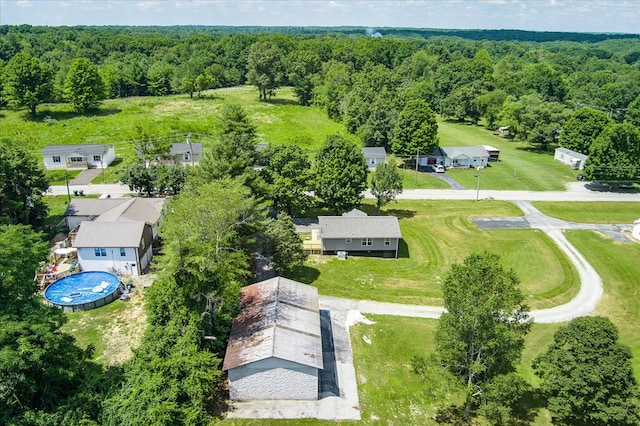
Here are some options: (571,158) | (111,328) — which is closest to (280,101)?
(571,158)

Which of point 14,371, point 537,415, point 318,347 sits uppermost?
point 14,371

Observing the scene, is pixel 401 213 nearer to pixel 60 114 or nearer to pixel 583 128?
→ pixel 583 128

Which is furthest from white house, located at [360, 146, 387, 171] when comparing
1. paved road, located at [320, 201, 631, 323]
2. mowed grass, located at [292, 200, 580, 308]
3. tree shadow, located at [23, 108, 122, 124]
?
tree shadow, located at [23, 108, 122, 124]

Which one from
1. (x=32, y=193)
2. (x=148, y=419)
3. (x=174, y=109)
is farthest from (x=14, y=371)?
(x=174, y=109)

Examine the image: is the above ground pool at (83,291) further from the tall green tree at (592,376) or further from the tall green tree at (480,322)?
the tall green tree at (592,376)

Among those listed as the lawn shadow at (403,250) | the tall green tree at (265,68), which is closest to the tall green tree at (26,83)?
the tall green tree at (265,68)

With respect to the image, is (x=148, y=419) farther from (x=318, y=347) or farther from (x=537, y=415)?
(x=537, y=415)

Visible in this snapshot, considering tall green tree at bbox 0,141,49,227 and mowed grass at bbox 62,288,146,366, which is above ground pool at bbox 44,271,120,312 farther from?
tall green tree at bbox 0,141,49,227
